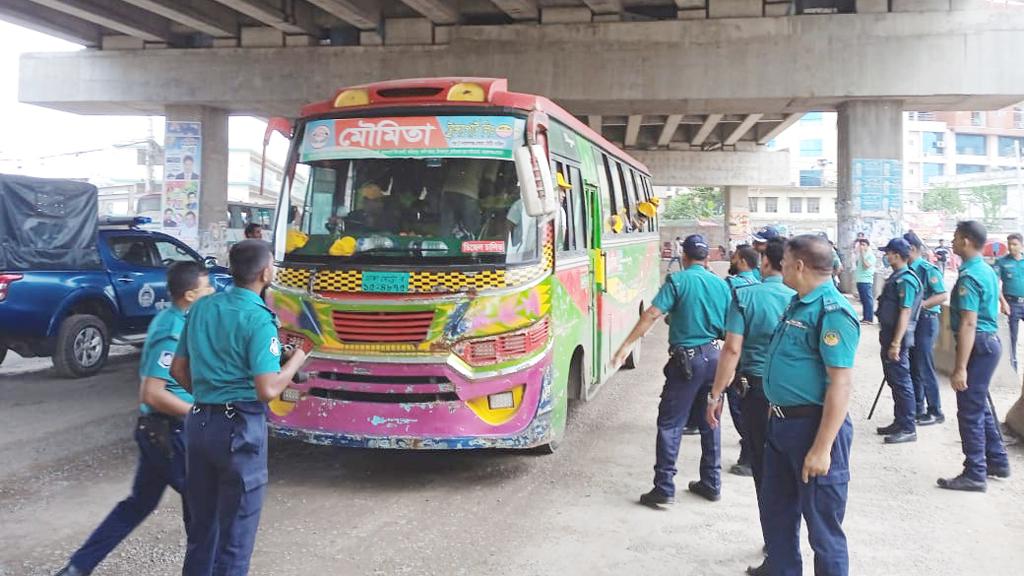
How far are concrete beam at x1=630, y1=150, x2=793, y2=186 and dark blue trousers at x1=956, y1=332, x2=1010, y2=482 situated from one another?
2731cm

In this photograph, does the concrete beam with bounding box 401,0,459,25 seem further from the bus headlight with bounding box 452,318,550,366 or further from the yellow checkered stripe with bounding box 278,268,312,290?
the bus headlight with bounding box 452,318,550,366

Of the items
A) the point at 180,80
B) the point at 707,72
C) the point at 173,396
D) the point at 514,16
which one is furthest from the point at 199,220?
the point at 173,396

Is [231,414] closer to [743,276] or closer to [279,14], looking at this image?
[743,276]

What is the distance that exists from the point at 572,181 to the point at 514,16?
990cm

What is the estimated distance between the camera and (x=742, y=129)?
27.5 meters

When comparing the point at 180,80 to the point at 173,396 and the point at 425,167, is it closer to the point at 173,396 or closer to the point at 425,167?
the point at 425,167

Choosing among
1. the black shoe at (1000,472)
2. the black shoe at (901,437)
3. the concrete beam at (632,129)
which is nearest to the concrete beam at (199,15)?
the concrete beam at (632,129)

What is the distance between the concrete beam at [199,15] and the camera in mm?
14091

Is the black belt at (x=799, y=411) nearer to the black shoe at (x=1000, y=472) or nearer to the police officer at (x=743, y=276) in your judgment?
the police officer at (x=743, y=276)

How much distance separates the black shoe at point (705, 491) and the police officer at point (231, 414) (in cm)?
339

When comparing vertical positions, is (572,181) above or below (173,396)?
above

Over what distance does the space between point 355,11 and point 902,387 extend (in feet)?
39.1

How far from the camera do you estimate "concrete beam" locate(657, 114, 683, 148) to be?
957 inches

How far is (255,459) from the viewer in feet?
10.7
